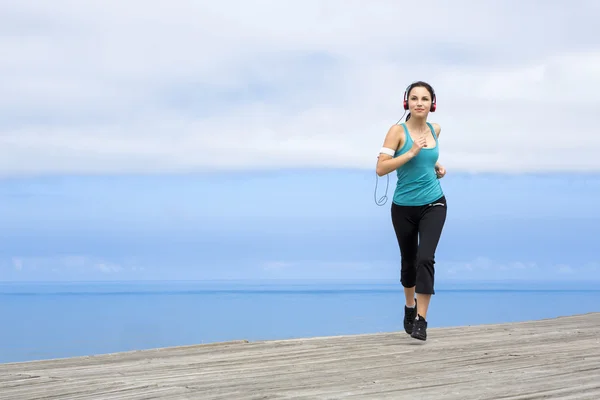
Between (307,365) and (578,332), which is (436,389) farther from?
(578,332)

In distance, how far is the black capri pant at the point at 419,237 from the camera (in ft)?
20.1

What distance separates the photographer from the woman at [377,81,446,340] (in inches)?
241

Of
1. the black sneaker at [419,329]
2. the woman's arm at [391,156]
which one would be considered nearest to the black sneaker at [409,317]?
the black sneaker at [419,329]

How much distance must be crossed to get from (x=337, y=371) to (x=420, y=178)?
6.71 feet

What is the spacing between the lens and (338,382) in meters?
4.25

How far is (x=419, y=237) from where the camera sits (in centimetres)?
625

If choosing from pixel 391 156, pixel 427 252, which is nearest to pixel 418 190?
pixel 391 156

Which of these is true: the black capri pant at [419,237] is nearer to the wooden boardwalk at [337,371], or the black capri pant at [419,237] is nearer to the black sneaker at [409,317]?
the black sneaker at [409,317]

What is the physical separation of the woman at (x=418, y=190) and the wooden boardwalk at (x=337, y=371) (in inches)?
20.1

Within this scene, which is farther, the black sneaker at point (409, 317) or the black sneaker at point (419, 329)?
the black sneaker at point (409, 317)

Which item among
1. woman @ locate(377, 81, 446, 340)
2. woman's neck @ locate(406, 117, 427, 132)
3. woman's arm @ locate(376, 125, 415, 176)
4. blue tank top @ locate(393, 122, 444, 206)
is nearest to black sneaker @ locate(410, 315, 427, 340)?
woman @ locate(377, 81, 446, 340)

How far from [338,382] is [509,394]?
90cm

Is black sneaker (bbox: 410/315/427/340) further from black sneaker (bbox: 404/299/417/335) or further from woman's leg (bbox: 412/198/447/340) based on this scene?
black sneaker (bbox: 404/299/417/335)

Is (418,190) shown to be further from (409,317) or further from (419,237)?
(409,317)
